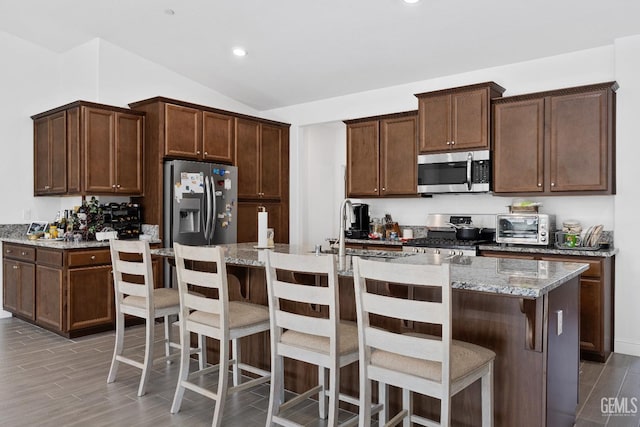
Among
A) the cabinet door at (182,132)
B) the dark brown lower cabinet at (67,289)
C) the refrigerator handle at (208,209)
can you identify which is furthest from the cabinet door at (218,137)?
the dark brown lower cabinet at (67,289)

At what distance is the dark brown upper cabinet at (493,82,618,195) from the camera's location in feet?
12.8

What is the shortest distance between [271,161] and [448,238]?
2.62m

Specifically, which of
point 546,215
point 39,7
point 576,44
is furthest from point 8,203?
point 576,44

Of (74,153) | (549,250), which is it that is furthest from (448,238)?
(74,153)

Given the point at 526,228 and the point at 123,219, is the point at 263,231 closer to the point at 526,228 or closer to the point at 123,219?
the point at 123,219

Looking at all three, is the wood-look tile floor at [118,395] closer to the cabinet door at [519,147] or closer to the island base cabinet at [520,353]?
the island base cabinet at [520,353]

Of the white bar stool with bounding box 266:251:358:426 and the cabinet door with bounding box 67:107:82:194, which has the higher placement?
the cabinet door with bounding box 67:107:82:194

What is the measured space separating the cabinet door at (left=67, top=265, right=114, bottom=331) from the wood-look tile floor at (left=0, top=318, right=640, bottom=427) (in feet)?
1.20

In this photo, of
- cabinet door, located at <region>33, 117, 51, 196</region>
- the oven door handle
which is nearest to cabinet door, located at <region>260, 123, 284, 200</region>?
cabinet door, located at <region>33, 117, 51, 196</region>

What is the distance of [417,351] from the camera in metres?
1.80

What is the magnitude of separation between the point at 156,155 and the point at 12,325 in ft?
7.61

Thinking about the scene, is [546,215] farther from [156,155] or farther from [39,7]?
[39,7]

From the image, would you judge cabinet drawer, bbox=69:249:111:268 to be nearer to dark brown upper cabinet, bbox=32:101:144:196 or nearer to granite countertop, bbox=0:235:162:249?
granite countertop, bbox=0:235:162:249

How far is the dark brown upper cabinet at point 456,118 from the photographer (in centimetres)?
446
